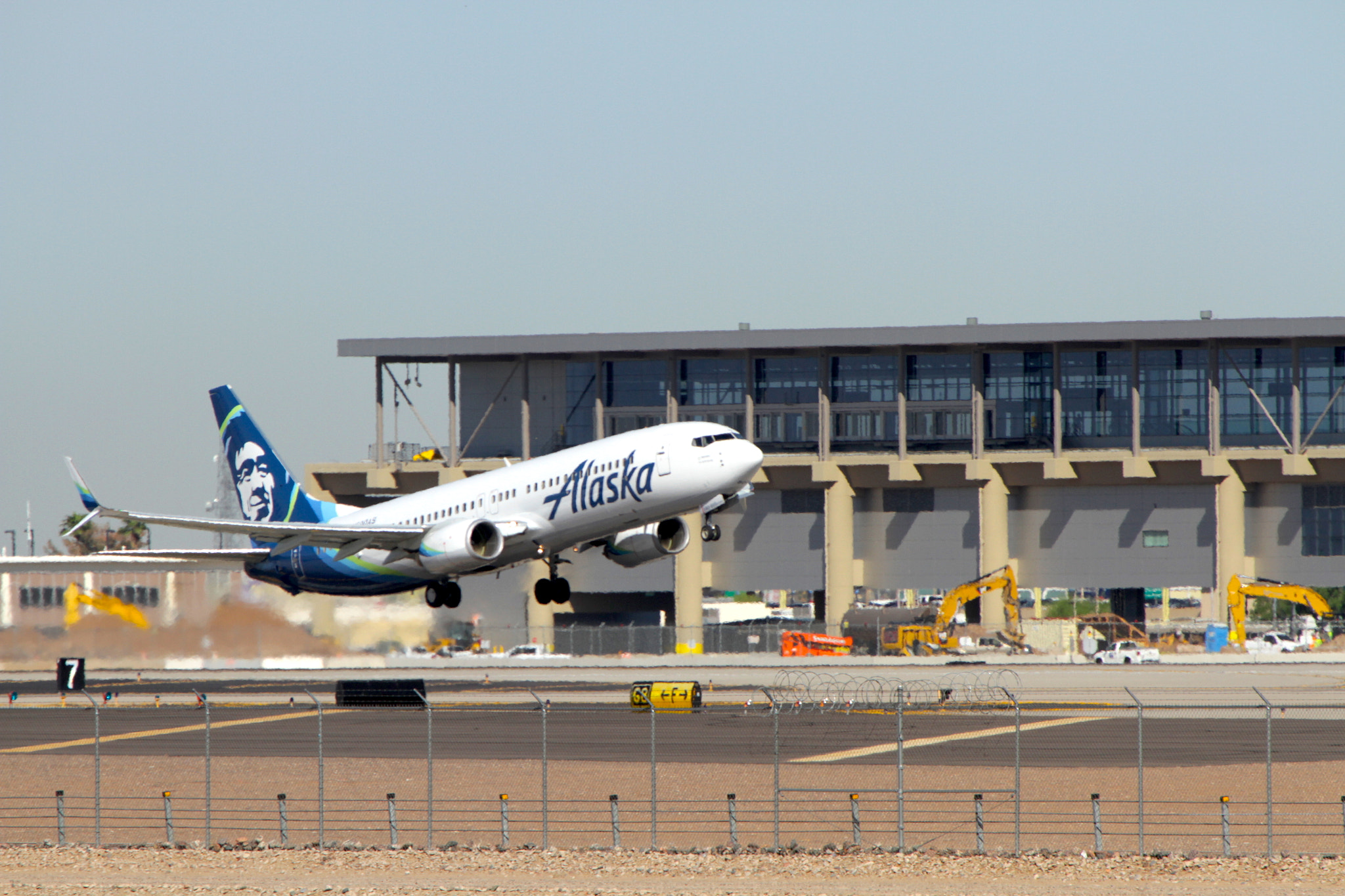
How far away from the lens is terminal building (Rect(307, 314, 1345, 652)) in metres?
99.9

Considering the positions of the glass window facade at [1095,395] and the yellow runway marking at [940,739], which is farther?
the glass window facade at [1095,395]

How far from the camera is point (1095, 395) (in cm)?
10312

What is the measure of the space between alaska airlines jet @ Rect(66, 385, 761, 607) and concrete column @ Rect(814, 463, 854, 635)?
39937 mm

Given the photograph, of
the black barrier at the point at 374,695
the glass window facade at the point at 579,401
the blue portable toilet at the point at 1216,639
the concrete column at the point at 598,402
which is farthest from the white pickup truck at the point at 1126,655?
the glass window facade at the point at 579,401

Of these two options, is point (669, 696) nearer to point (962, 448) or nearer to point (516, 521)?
point (516, 521)

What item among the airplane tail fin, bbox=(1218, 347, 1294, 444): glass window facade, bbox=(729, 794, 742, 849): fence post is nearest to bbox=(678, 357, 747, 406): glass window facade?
bbox=(1218, 347, 1294, 444): glass window facade

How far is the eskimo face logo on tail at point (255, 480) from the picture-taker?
238ft

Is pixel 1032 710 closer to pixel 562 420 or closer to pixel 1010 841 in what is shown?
pixel 1010 841

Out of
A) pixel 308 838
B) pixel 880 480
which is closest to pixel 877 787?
pixel 308 838

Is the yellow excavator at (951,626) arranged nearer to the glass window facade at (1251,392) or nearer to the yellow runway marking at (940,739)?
the glass window facade at (1251,392)

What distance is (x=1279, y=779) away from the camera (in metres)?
34.8

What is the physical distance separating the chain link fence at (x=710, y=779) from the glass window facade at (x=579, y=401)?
5720 centimetres

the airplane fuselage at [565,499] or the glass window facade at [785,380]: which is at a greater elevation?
the glass window facade at [785,380]

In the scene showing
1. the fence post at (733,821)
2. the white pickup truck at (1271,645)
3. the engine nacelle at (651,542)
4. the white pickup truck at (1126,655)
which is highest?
the engine nacelle at (651,542)
